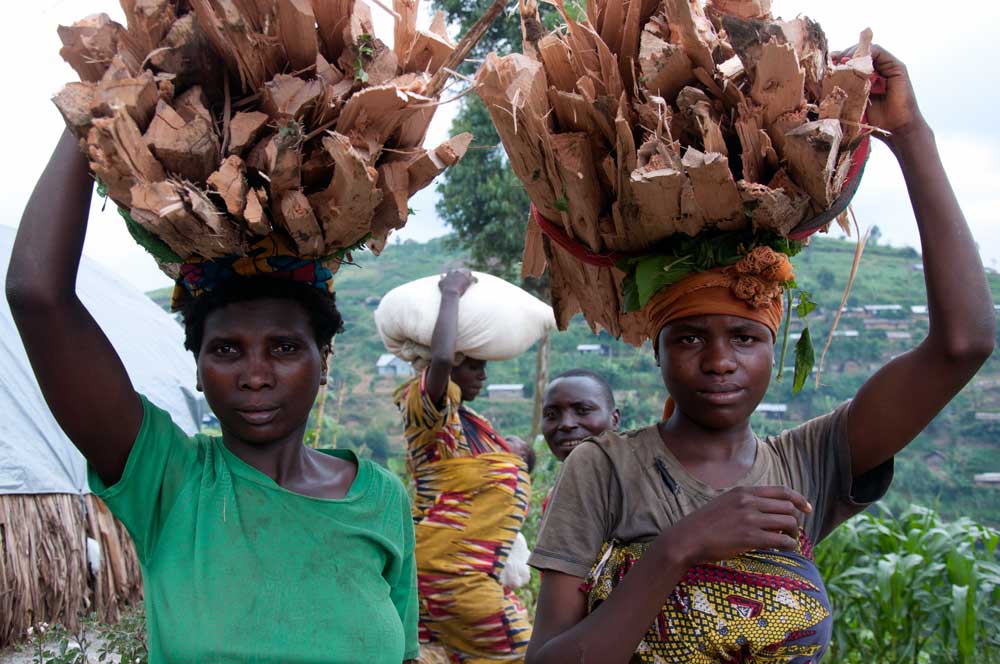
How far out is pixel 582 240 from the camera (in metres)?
2.10

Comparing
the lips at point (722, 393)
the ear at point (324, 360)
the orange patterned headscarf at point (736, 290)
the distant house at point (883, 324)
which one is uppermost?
the distant house at point (883, 324)

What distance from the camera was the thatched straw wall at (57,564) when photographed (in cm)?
479

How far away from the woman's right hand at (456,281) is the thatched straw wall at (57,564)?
105 inches

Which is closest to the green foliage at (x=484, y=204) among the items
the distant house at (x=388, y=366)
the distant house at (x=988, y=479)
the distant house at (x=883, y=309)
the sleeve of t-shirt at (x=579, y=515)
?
the sleeve of t-shirt at (x=579, y=515)

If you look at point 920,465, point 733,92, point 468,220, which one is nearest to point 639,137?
point 733,92

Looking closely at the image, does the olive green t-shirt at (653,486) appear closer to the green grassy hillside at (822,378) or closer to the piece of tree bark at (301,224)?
the piece of tree bark at (301,224)

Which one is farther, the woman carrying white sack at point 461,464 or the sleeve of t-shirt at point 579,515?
the woman carrying white sack at point 461,464

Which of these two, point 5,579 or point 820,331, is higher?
point 820,331

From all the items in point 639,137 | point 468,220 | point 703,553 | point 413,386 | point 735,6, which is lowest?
point 703,553

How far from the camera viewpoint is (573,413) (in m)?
4.15

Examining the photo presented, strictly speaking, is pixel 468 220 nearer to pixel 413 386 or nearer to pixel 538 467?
pixel 538 467

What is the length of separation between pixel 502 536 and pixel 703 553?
98.7 inches

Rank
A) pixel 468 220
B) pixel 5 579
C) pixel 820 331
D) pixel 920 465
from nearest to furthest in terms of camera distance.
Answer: pixel 5 579, pixel 468 220, pixel 920 465, pixel 820 331

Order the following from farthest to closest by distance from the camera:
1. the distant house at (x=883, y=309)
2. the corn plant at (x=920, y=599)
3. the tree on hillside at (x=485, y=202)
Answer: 1. the distant house at (x=883, y=309)
2. the tree on hillside at (x=485, y=202)
3. the corn plant at (x=920, y=599)
